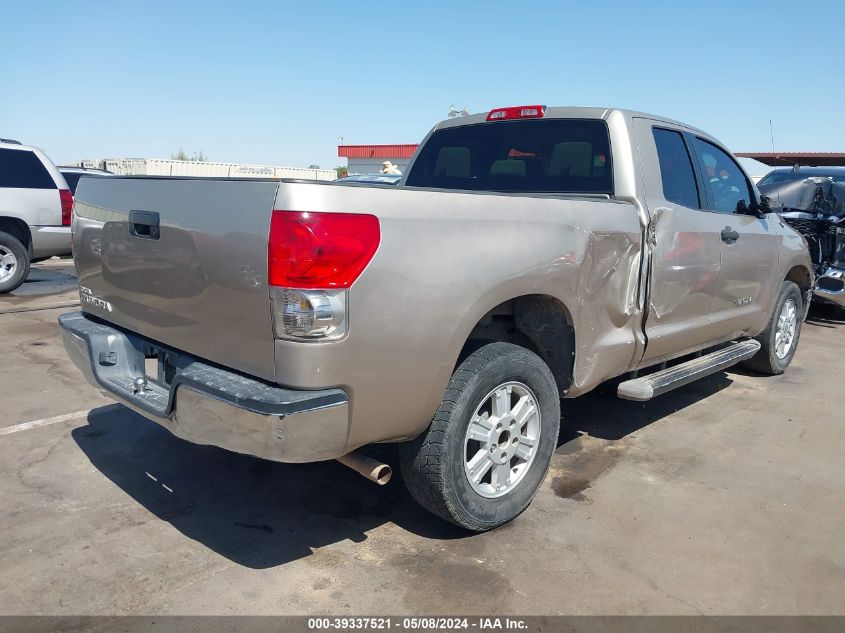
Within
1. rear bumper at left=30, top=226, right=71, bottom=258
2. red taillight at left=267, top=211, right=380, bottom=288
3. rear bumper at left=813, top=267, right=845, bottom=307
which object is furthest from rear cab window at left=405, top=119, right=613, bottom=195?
rear bumper at left=30, top=226, right=71, bottom=258

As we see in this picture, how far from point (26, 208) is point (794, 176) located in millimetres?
10508

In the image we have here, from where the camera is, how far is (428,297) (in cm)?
273

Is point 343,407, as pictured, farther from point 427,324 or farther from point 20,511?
point 20,511

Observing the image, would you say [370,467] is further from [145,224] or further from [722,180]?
[722,180]

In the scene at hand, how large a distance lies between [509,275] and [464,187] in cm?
181

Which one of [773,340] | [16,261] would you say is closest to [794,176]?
[773,340]

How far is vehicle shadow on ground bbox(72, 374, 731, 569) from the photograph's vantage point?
326 centimetres

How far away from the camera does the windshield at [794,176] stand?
940 cm

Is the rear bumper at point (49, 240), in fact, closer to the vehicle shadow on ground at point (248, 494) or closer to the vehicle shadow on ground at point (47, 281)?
the vehicle shadow on ground at point (47, 281)

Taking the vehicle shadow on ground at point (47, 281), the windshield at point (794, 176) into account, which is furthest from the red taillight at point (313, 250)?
the vehicle shadow on ground at point (47, 281)

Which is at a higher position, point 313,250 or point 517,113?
point 517,113

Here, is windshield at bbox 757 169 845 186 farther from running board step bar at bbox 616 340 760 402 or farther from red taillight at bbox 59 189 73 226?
red taillight at bbox 59 189 73 226

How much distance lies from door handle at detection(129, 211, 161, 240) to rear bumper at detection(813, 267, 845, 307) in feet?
26.1

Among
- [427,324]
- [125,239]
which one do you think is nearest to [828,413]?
[427,324]
